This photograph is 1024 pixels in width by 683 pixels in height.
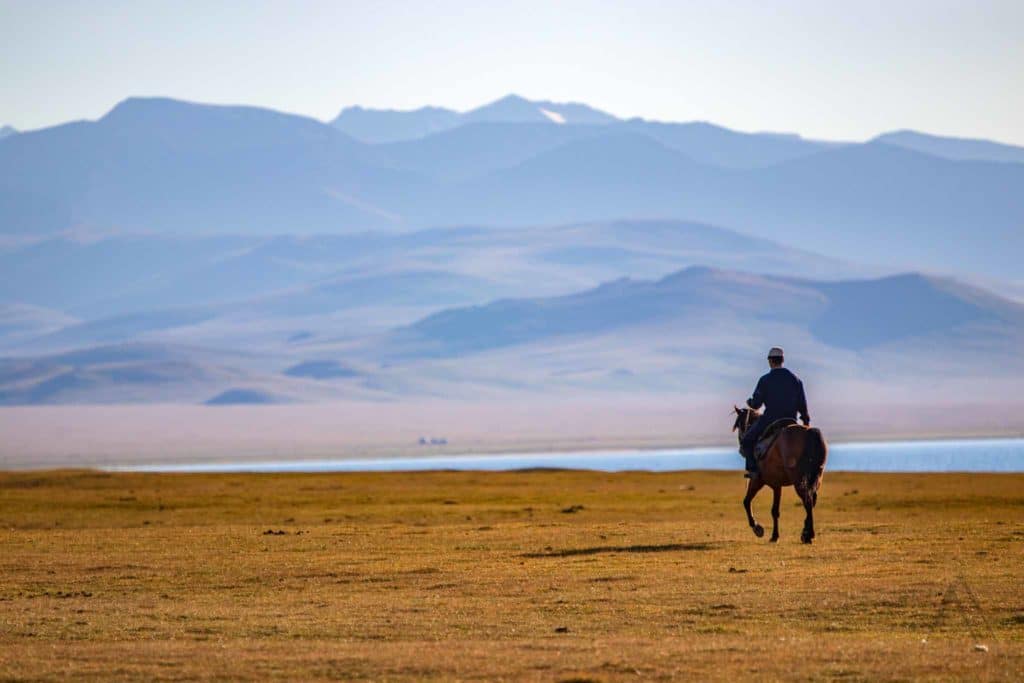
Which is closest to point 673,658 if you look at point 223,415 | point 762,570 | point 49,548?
point 762,570

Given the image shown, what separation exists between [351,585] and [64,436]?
448 feet

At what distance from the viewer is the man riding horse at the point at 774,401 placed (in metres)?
24.9

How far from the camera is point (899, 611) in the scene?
56.4ft

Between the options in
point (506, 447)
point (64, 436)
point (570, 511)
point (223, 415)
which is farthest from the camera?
point (223, 415)

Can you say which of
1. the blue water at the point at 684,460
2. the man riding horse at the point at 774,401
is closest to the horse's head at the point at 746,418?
the man riding horse at the point at 774,401

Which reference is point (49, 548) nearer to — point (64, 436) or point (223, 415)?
point (64, 436)

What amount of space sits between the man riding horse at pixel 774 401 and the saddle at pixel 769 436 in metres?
0.07

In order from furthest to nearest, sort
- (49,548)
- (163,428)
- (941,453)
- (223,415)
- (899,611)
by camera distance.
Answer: (223,415) < (163,428) < (941,453) < (49,548) < (899,611)

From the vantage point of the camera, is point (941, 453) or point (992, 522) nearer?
point (992, 522)

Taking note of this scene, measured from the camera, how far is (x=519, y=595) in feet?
63.4

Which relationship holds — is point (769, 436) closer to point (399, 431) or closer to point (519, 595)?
point (519, 595)

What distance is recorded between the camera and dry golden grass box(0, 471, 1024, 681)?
1451 centimetres

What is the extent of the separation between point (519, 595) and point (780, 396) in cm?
699

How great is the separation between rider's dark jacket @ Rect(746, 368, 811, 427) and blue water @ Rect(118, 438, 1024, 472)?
54848mm
